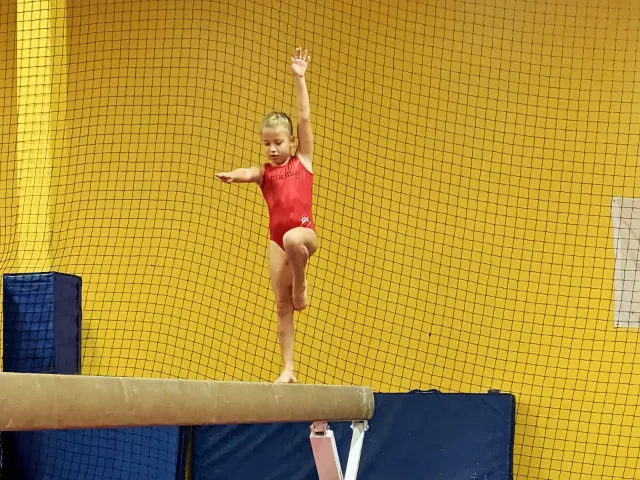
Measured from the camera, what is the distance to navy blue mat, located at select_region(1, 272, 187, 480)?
551 centimetres

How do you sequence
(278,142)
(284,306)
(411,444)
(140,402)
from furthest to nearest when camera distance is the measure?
(411,444) < (284,306) < (278,142) < (140,402)

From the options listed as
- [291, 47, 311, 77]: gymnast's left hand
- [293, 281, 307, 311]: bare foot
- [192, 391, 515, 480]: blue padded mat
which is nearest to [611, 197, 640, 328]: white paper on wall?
[192, 391, 515, 480]: blue padded mat

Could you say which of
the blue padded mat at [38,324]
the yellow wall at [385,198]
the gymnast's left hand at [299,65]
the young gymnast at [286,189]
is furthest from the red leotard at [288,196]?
the yellow wall at [385,198]

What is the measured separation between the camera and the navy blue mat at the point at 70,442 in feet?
18.1

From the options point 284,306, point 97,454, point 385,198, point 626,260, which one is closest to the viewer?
point 284,306

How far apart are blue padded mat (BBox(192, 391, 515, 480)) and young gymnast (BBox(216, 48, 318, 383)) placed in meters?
2.18

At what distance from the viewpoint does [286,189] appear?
12.8 feet

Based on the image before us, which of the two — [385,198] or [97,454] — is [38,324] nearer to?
[97,454]

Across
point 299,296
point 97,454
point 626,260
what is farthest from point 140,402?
point 626,260

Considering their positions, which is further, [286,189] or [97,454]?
[97,454]

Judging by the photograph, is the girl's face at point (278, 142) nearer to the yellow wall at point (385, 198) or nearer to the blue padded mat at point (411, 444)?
the blue padded mat at point (411, 444)

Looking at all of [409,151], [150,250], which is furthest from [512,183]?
[150,250]

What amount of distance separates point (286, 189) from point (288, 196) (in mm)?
35

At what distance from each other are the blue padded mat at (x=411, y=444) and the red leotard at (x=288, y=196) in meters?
2.42
